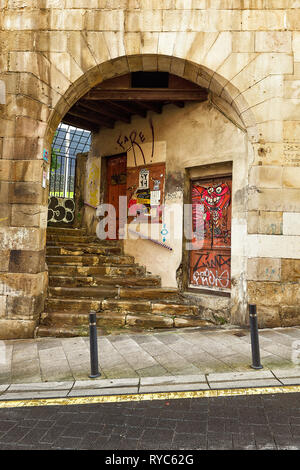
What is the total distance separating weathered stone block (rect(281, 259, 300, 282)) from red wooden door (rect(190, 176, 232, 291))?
121cm

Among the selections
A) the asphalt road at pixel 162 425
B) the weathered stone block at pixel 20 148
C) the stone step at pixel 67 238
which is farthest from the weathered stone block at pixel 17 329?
the stone step at pixel 67 238

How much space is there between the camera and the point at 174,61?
5559 mm

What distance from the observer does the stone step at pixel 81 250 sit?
7250mm

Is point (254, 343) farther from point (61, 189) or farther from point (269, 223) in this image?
point (61, 189)

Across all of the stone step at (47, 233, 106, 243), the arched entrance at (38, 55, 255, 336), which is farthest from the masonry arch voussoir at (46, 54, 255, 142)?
the stone step at (47, 233, 106, 243)

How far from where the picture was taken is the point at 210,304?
6215mm

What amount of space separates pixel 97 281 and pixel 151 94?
3.90 m

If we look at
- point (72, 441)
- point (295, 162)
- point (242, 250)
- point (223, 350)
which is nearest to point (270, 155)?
point (295, 162)

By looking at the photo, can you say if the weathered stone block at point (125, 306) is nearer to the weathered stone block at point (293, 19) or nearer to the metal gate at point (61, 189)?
the metal gate at point (61, 189)

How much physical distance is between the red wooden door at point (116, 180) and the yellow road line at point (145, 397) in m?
5.67

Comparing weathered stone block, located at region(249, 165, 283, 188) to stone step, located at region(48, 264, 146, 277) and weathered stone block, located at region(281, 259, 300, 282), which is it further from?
stone step, located at region(48, 264, 146, 277)

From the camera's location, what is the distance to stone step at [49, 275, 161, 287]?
636 cm

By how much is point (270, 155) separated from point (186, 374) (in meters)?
3.82

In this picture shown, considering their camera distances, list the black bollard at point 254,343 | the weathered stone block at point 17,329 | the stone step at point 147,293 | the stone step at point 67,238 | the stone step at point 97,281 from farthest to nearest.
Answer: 1. the stone step at point 67,238
2. the stone step at point 97,281
3. the stone step at point 147,293
4. the weathered stone block at point 17,329
5. the black bollard at point 254,343
